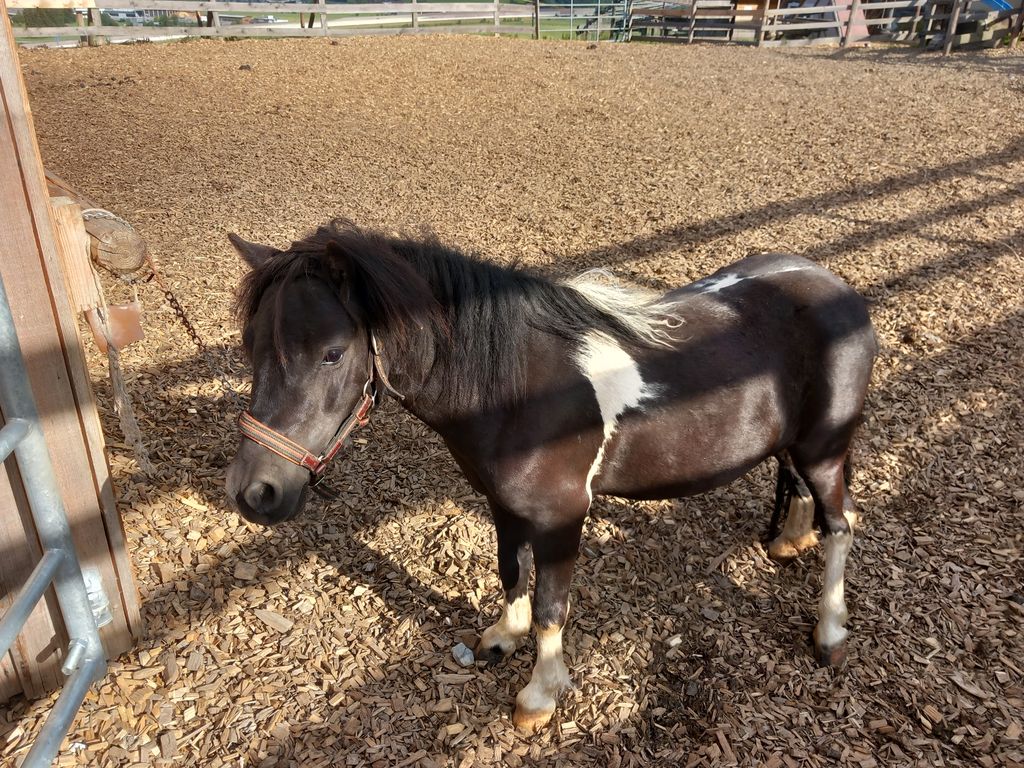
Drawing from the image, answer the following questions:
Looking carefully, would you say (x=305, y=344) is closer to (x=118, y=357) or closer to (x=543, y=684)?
(x=543, y=684)

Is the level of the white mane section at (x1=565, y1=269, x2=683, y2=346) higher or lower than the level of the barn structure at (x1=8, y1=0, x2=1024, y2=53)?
lower

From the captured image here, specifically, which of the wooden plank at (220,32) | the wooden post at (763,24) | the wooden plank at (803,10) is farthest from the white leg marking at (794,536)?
the wooden plank at (803,10)

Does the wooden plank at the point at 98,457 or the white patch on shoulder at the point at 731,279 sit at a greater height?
the white patch on shoulder at the point at 731,279

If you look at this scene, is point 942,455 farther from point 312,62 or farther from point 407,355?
point 312,62

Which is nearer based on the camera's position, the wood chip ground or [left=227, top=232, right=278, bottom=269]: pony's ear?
[left=227, top=232, right=278, bottom=269]: pony's ear

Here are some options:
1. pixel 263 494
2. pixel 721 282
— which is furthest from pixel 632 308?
pixel 263 494

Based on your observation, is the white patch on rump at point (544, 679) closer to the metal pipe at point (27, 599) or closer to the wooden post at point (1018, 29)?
the metal pipe at point (27, 599)

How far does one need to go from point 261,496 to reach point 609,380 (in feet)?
4.26

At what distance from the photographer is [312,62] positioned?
43.9 feet

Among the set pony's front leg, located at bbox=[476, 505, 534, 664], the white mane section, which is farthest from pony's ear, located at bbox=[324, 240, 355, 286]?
pony's front leg, located at bbox=[476, 505, 534, 664]

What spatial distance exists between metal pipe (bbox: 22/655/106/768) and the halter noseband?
123 cm

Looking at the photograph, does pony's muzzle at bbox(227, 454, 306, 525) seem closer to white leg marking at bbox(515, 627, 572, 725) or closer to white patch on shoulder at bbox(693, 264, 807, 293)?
white leg marking at bbox(515, 627, 572, 725)

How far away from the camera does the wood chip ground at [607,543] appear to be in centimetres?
272

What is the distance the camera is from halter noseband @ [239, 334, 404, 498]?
79.5 inches
